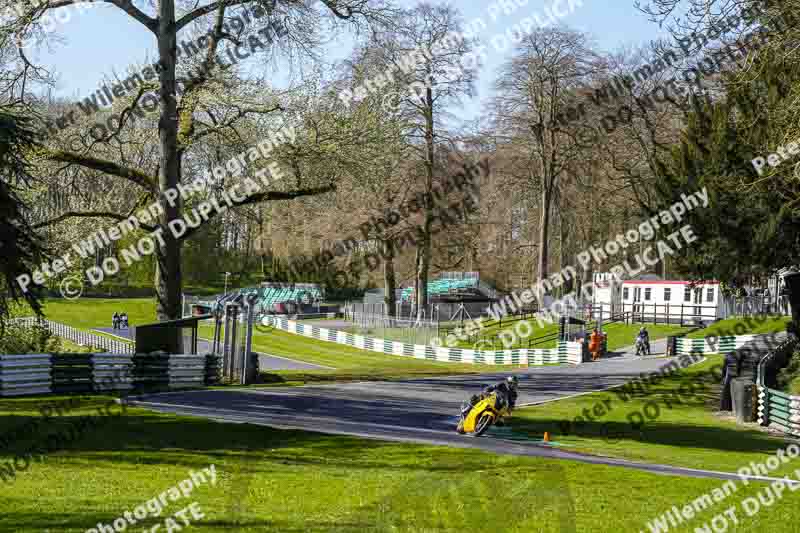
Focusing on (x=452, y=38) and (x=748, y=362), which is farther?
(x=452, y=38)

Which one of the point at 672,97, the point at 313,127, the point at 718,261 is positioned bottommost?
the point at 718,261

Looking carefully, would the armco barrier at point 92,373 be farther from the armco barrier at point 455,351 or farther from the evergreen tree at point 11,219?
the armco barrier at point 455,351

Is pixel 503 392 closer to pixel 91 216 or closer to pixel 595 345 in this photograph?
pixel 91 216

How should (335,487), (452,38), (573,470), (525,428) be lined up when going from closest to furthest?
1. (335,487)
2. (573,470)
3. (525,428)
4. (452,38)

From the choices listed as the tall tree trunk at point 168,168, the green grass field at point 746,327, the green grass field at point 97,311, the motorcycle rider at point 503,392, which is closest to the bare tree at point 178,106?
the tall tree trunk at point 168,168

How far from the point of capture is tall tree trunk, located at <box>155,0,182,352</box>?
22.3 metres

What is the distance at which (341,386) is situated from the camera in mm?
23906

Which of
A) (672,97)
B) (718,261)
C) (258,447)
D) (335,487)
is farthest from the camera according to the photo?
(672,97)

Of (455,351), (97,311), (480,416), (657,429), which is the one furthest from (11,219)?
(97,311)

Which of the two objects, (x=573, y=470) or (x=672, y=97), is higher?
(x=672, y=97)

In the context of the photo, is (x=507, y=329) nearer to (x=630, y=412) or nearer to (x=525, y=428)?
(x=630, y=412)

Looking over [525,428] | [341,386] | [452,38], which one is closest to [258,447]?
[525,428]

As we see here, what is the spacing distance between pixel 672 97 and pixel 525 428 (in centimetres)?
3380

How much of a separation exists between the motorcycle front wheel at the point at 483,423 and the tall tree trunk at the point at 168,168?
10122 millimetres
